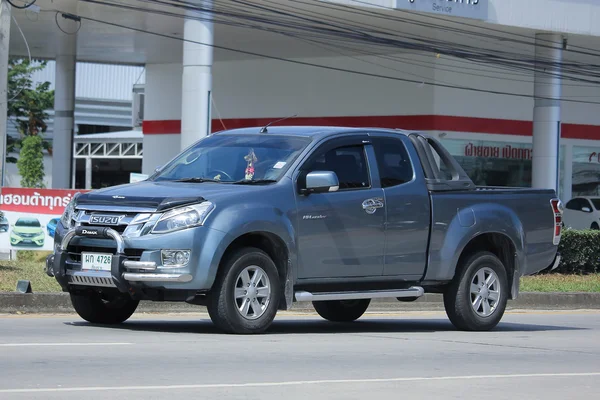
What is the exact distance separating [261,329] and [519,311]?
275 inches

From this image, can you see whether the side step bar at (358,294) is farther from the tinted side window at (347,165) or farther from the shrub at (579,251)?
the shrub at (579,251)

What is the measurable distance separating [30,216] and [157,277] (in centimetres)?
987

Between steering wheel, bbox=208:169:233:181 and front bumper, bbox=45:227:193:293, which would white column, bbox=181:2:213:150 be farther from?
front bumper, bbox=45:227:193:293

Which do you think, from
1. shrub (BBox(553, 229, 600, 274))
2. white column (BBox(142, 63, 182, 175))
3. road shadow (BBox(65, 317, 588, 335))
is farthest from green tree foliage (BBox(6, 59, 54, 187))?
road shadow (BBox(65, 317, 588, 335))

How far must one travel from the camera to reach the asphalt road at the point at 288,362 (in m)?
7.37

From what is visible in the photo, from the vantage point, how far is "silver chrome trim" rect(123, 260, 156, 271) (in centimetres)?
986

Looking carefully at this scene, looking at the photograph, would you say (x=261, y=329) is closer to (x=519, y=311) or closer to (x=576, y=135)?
(x=519, y=311)

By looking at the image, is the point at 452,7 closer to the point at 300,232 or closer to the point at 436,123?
the point at 436,123

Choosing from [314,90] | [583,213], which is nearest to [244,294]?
[314,90]

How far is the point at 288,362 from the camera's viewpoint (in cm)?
877

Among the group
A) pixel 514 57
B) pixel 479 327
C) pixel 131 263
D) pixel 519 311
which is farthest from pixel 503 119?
pixel 131 263

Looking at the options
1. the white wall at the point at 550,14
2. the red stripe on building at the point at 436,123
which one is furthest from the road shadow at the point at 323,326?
the red stripe on building at the point at 436,123

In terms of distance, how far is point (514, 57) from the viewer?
122ft

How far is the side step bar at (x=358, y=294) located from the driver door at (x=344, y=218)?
7.0 inches
